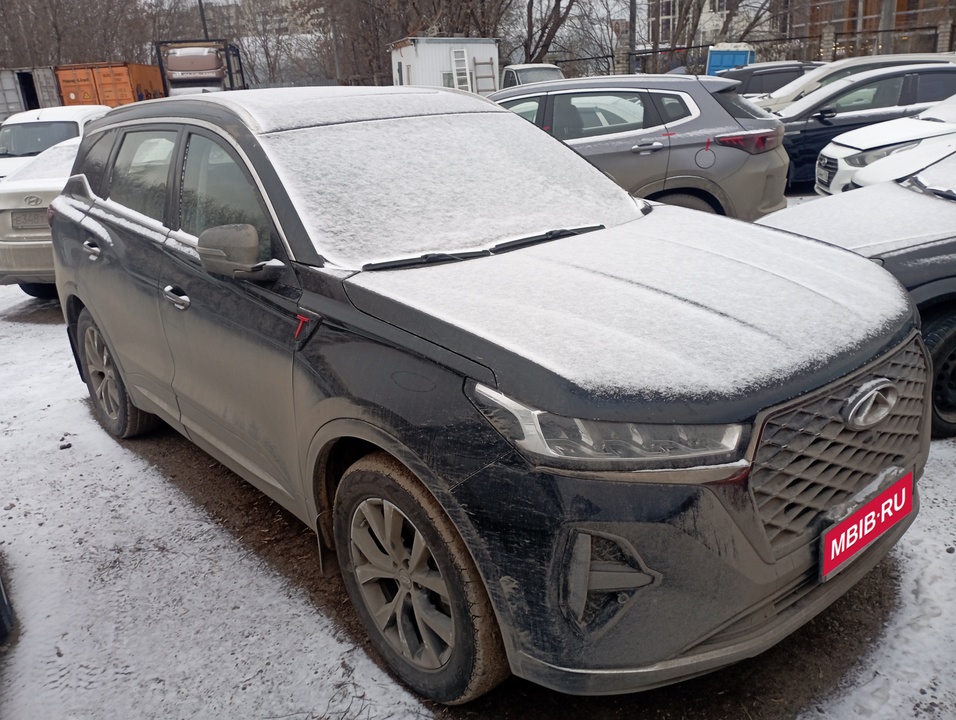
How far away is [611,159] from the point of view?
278 inches

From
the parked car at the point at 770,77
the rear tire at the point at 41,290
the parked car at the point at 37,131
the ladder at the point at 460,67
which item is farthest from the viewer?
the ladder at the point at 460,67

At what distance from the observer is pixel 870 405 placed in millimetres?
2041

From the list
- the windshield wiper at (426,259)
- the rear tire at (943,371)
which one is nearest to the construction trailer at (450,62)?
the rear tire at (943,371)

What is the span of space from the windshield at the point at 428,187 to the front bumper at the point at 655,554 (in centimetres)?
108

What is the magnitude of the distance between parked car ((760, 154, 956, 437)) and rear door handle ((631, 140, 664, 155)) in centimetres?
279

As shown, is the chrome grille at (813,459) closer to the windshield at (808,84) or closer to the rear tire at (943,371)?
the rear tire at (943,371)

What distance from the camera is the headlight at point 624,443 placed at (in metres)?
1.79

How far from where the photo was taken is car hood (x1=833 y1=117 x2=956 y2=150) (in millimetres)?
6991

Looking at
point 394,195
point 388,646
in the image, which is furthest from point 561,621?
point 394,195

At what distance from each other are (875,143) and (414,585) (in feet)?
22.9

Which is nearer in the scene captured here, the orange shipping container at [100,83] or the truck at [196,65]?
the orange shipping container at [100,83]

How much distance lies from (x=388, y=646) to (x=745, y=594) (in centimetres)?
112

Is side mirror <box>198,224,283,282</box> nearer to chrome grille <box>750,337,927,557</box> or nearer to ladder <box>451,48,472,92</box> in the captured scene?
chrome grille <box>750,337,927,557</box>

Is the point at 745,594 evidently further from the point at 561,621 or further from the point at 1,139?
the point at 1,139
